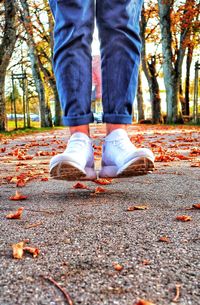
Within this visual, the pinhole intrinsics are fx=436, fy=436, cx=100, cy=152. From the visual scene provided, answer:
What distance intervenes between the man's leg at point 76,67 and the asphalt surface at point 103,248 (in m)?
0.31

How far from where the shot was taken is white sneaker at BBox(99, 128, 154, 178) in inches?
80.4

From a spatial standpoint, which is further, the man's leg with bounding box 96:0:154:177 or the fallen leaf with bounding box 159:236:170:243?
the man's leg with bounding box 96:0:154:177

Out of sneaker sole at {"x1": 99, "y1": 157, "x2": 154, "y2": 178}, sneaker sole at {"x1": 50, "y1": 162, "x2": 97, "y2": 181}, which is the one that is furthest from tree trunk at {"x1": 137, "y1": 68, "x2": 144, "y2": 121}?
sneaker sole at {"x1": 50, "y1": 162, "x2": 97, "y2": 181}

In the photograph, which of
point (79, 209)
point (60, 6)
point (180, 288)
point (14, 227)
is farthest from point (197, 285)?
point (60, 6)

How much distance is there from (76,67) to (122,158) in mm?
522

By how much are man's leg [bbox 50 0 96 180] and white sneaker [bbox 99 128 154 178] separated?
89mm

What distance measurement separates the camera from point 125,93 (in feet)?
7.58

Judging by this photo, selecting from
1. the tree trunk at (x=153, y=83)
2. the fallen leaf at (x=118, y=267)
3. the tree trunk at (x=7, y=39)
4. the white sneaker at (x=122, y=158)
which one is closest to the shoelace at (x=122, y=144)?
the white sneaker at (x=122, y=158)

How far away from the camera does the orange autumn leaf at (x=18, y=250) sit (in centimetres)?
127

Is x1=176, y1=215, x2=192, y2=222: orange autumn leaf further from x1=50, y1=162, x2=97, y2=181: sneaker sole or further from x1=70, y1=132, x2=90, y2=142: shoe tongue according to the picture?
x1=70, y1=132, x2=90, y2=142: shoe tongue

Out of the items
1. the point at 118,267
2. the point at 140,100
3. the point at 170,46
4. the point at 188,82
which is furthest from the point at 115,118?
the point at 140,100

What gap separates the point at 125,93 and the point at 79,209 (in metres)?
0.71

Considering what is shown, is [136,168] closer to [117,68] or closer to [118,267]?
[117,68]

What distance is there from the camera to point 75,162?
2014 mm
